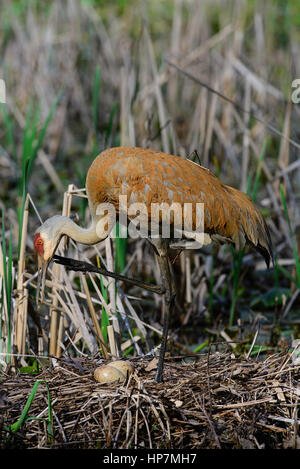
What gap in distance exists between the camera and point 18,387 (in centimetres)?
400

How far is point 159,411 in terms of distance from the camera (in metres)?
3.75

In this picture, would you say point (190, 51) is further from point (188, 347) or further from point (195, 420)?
point (195, 420)

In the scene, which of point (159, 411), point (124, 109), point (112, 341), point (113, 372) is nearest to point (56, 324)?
point (112, 341)

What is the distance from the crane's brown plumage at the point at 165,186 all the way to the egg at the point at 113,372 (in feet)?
3.40

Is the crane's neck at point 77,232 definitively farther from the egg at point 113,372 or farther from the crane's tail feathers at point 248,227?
the crane's tail feathers at point 248,227

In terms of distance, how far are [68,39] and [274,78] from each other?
3115 millimetres

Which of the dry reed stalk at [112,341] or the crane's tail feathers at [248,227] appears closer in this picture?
the crane's tail feathers at [248,227]

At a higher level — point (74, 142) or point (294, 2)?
point (294, 2)

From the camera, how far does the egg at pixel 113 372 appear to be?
3924mm

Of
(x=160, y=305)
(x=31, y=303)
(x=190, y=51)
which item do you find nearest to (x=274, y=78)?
(x=190, y=51)

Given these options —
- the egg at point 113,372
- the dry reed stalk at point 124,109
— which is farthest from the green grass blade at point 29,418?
the dry reed stalk at point 124,109

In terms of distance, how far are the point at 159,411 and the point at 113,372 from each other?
39cm

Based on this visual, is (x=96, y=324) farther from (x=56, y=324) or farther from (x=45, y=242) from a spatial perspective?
(x=45, y=242)

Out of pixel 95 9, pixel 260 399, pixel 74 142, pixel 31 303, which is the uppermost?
pixel 95 9
